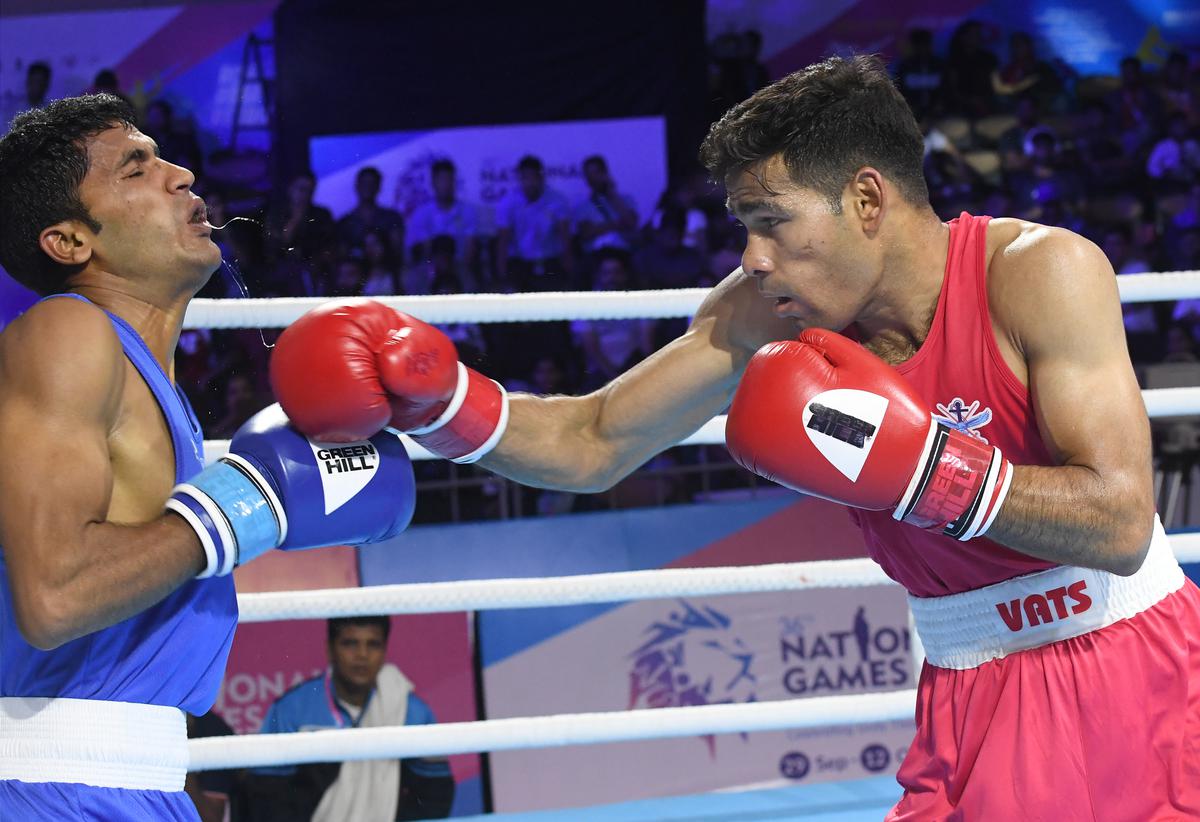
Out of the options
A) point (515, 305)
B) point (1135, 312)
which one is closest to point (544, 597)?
point (515, 305)

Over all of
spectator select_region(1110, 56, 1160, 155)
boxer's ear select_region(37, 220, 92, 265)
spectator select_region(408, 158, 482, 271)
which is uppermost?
spectator select_region(1110, 56, 1160, 155)

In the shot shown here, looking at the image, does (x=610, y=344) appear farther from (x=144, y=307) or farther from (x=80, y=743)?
(x=80, y=743)

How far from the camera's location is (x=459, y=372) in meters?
1.89

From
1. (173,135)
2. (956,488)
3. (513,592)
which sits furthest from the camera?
(173,135)

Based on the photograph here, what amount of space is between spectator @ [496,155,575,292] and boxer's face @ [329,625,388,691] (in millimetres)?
1678

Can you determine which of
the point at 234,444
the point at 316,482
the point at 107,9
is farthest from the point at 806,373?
the point at 107,9

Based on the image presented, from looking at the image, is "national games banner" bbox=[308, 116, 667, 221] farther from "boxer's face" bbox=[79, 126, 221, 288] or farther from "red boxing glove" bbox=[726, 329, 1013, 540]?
"red boxing glove" bbox=[726, 329, 1013, 540]

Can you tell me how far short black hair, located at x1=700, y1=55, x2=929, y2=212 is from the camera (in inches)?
72.2

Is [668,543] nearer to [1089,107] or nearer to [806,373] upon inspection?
[806,373]

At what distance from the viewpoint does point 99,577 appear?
4.91 ft

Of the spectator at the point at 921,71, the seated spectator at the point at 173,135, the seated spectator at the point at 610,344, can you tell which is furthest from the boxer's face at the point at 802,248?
the spectator at the point at 921,71

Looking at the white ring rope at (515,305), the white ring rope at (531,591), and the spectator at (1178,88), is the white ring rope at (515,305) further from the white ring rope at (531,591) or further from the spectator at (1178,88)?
the spectator at (1178,88)

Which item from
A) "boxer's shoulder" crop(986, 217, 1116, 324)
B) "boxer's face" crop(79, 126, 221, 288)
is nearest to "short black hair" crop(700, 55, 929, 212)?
"boxer's shoulder" crop(986, 217, 1116, 324)

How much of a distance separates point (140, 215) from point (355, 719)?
97.5 inches
